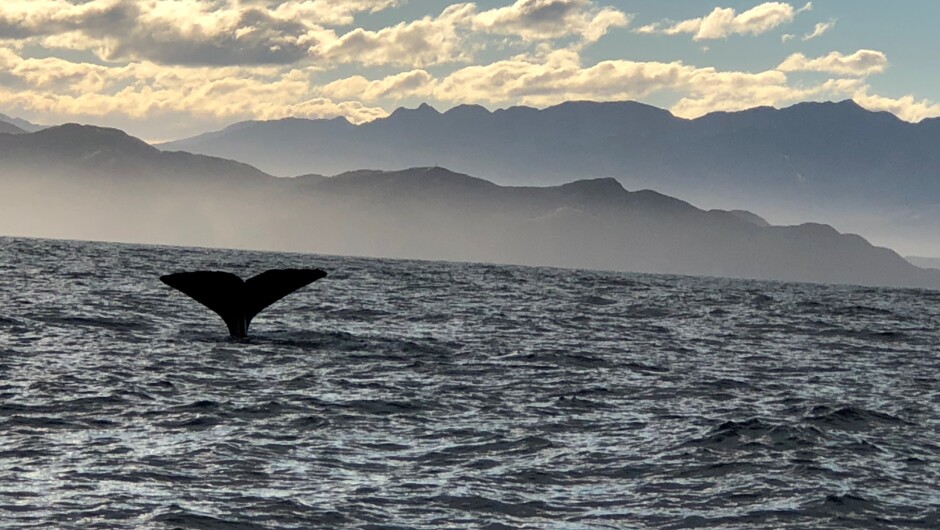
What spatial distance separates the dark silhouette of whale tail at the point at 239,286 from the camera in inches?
891

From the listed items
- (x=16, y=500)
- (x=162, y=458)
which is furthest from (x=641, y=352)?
(x=16, y=500)

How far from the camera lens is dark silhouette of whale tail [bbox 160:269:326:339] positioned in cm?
2262

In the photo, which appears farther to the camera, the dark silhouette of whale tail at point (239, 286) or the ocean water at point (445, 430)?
the dark silhouette of whale tail at point (239, 286)

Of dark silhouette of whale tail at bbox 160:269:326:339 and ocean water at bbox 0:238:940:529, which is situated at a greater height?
dark silhouette of whale tail at bbox 160:269:326:339

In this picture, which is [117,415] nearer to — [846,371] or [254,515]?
[254,515]

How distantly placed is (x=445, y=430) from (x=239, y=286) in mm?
9456

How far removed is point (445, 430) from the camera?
1534 centimetres

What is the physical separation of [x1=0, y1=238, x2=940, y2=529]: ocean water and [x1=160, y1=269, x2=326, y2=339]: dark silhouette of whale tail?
948 millimetres

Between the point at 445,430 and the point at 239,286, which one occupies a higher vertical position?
the point at 239,286

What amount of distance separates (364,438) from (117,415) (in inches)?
130

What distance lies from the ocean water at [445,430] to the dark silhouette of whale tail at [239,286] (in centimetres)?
95

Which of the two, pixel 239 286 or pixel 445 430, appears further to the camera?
pixel 239 286

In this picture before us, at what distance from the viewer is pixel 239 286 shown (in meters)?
23.7

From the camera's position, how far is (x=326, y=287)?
57.0 m
